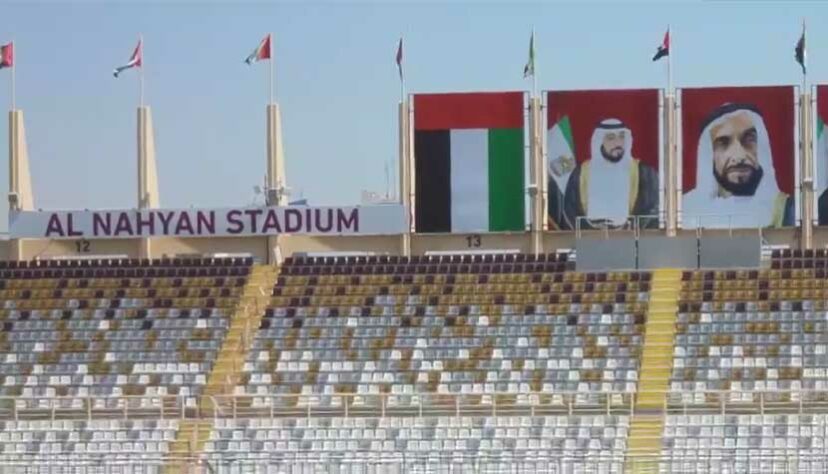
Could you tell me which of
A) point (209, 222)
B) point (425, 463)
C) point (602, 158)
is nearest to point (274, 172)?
point (209, 222)

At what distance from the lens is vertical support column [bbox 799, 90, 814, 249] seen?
51.4 meters

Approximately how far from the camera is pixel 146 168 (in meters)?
54.2

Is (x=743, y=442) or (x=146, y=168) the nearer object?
(x=743, y=442)

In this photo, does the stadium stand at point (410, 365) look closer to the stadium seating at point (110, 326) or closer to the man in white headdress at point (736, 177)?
the stadium seating at point (110, 326)

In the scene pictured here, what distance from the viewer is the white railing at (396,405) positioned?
144ft

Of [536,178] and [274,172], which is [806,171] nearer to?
[536,178]

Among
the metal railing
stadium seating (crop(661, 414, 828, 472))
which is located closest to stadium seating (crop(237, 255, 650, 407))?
the metal railing

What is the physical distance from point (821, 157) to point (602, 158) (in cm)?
471

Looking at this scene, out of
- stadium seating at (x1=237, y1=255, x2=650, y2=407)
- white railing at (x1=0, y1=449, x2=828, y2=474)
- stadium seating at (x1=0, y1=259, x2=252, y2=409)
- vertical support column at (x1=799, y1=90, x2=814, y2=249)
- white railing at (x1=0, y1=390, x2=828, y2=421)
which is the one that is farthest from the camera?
vertical support column at (x1=799, y1=90, x2=814, y2=249)

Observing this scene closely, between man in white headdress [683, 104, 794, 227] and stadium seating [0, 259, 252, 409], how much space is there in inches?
398

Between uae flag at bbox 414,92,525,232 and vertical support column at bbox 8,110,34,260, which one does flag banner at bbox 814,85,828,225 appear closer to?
uae flag at bbox 414,92,525,232

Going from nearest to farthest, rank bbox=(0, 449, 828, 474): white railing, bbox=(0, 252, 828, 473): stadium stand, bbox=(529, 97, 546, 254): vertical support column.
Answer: bbox=(0, 449, 828, 474): white railing, bbox=(0, 252, 828, 473): stadium stand, bbox=(529, 97, 546, 254): vertical support column

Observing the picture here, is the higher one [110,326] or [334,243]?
[334,243]

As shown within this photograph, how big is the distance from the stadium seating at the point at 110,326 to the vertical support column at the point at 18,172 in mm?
1290
